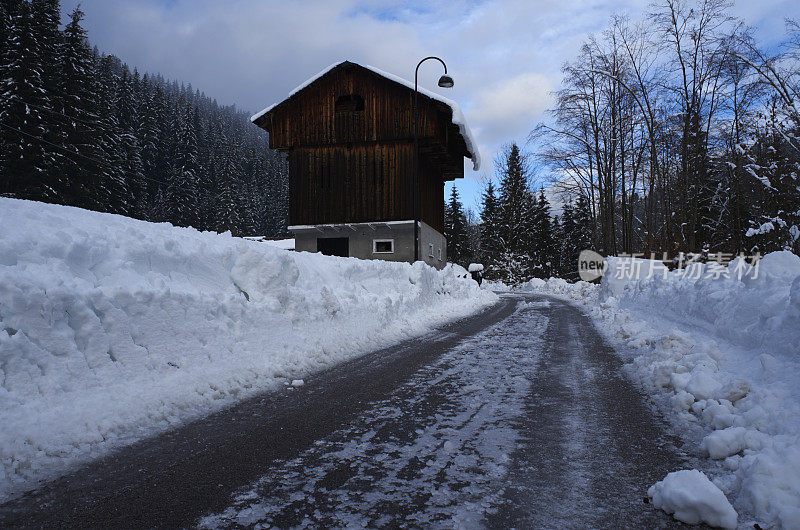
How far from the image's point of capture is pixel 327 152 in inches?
848

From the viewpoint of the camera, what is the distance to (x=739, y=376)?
419cm

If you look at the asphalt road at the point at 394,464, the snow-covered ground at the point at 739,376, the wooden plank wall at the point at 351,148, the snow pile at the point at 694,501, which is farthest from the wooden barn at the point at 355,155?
the snow pile at the point at 694,501

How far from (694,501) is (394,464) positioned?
1.62 meters

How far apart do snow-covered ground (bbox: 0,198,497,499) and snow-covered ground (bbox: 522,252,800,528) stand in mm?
3866

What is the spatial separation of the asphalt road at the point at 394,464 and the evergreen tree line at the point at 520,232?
111 feet

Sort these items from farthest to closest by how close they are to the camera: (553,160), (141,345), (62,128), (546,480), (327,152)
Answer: (62,128) < (553,160) < (327,152) < (141,345) < (546,480)

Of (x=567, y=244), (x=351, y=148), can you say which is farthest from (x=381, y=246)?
(x=567, y=244)

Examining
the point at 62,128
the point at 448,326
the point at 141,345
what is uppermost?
the point at 62,128

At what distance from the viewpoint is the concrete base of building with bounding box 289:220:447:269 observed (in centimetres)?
2102

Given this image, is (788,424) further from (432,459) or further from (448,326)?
(448,326)

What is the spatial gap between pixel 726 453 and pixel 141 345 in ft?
16.1

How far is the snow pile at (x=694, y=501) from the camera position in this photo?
7.10 feet

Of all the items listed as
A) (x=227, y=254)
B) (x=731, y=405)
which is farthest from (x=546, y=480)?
(x=227, y=254)

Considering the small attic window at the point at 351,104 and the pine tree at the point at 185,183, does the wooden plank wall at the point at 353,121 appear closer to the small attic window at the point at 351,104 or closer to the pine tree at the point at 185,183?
the small attic window at the point at 351,104
